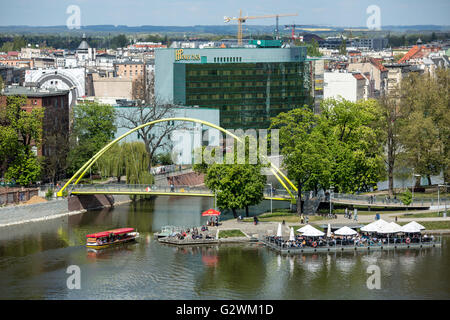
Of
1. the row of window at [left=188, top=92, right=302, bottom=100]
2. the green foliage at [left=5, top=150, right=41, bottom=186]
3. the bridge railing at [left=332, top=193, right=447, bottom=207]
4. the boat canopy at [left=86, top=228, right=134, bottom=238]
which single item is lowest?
the boat canopy at [left=86, top=228, right=134, bottom=238]

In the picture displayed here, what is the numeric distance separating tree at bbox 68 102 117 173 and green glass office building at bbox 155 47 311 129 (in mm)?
18990

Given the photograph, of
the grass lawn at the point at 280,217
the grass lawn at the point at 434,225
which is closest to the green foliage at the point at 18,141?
the grass lawn at the point at 280,217

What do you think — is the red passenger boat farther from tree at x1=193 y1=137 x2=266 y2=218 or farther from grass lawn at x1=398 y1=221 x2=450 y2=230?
grass lawn at x1=398 y1=221 x2=450 y2=230

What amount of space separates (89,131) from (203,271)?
1896 inches

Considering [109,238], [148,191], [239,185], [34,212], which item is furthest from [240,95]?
[109,238]

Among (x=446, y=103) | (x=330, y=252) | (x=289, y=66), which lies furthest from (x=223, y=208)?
(x=289, y=66)

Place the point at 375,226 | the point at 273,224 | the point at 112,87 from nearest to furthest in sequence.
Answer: the point at 375,226 → the point at 273,224 → the point at 112,87

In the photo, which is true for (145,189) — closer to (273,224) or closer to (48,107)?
(273,224)

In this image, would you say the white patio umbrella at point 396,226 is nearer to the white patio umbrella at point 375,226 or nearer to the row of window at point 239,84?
the white patio umbrella at point 375,226

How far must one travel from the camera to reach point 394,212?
262 feet

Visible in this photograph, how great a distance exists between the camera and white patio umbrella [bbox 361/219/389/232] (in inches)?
2785

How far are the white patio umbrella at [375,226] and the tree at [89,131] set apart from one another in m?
39.5

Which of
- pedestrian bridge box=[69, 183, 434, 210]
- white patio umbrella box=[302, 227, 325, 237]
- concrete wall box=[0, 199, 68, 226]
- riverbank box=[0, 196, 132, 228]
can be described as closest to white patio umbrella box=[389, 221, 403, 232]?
white patio umbrella box=[302, 227, 325, 237]

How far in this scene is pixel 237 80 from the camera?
134m
